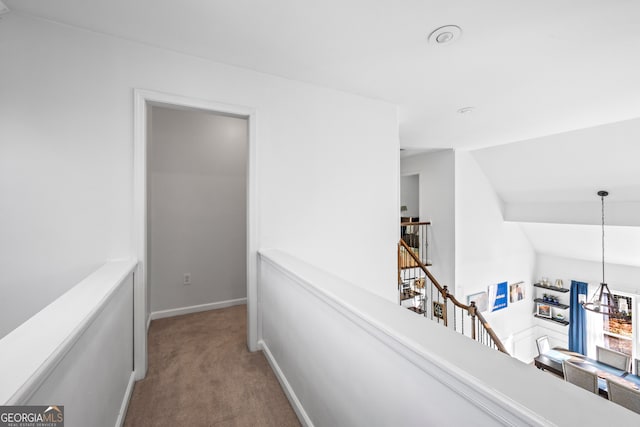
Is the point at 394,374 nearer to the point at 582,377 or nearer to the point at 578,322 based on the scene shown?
the point at 582,377

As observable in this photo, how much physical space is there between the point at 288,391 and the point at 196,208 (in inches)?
93.1

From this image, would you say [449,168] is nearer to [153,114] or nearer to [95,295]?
[153,114]

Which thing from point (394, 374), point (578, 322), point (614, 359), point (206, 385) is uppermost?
point (394, 374)

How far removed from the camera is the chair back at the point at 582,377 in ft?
15.4

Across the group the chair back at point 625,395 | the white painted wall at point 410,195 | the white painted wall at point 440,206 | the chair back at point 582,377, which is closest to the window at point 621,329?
the chair back at point 582,377

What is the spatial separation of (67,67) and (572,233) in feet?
28.0

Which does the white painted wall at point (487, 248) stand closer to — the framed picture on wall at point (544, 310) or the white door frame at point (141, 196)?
the framed picture on wall at point (544, 310)

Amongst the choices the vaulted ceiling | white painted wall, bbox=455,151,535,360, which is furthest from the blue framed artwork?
the vaulted ceiling

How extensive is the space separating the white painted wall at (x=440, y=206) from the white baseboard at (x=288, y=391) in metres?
4.33

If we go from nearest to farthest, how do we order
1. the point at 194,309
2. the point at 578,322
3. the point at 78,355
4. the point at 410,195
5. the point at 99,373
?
the point at 78,355, the point at 99,373, the point at 194,309, the point at 578,322, the point at 410,195

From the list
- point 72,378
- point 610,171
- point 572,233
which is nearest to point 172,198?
point 72,378

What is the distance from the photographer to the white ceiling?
1.72 metres

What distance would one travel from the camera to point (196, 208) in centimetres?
343

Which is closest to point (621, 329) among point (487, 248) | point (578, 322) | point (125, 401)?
point (578, 322)
